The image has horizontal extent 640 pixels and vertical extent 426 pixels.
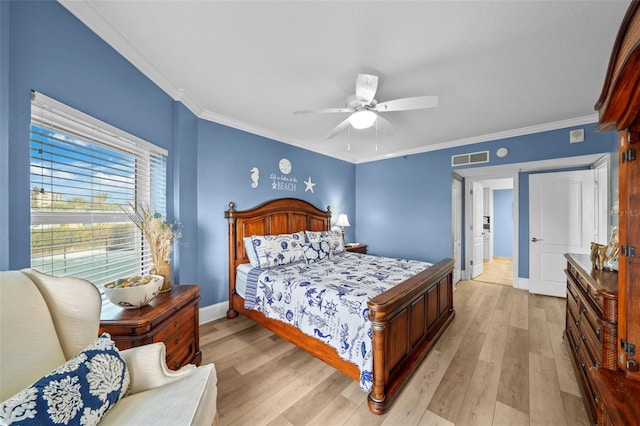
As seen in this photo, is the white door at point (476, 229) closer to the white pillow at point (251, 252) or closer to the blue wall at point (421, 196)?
the blue wall at point (421, 196)

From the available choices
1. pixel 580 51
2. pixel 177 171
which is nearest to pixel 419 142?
pixel 580 51

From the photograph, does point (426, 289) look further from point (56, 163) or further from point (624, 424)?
point (56, 163)

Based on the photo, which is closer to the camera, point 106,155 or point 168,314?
point 168,314

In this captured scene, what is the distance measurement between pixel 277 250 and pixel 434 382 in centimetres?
202

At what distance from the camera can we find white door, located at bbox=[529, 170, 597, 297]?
11.5 feet

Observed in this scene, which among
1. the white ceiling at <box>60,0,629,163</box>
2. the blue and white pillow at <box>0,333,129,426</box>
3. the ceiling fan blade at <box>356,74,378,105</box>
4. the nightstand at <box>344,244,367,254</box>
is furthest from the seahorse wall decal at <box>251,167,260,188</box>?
the blue and white pillow at <box>0,333,129,426</box>

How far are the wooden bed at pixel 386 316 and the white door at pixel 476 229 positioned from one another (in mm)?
2433

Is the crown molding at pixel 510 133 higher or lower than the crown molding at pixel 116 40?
lower

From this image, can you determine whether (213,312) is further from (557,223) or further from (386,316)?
(557,223)

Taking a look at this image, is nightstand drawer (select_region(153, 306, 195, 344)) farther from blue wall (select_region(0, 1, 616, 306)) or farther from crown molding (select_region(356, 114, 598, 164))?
crown molding (select_region(356, 114, 598, 164))

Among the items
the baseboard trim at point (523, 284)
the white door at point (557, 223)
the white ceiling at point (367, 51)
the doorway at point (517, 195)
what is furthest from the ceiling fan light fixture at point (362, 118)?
the baseboard trim at point (523, 284)

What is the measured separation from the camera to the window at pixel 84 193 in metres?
1.28

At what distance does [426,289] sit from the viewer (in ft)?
7.33

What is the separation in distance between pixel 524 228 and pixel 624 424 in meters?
4.13
